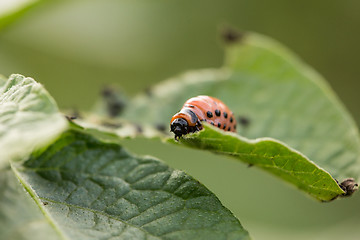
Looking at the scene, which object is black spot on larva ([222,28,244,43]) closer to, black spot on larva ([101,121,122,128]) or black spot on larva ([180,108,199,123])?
black spot on larva ([180,108,199,123])

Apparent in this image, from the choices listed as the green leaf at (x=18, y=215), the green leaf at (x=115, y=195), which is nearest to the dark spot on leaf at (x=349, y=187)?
the green leaf at (x=115, y=195)

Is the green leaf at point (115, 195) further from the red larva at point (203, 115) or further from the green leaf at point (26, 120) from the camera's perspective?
the red larva at point (203, 115)

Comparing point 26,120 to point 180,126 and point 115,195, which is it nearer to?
point 115,195

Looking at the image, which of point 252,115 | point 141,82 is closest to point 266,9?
point 141,82

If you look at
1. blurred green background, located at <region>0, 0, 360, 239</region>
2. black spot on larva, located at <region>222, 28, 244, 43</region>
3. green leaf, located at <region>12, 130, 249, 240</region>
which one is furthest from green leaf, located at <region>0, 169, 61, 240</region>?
blurred green background, located at <region>0, 0, 360, 239</region>

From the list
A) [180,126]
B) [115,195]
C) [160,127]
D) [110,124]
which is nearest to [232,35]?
[160,127]

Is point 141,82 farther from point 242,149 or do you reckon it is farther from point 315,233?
point 242,149
